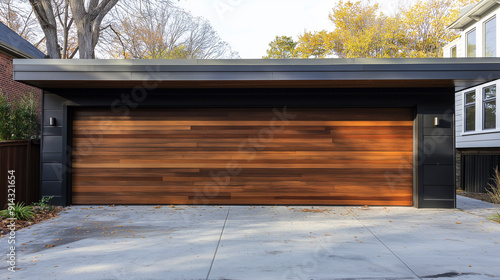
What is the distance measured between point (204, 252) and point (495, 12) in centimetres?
1296

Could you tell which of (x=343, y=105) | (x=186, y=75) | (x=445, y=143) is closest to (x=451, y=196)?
(x=445, y=143)

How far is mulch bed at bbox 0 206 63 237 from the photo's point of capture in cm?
542

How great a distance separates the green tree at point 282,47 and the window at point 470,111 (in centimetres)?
1910

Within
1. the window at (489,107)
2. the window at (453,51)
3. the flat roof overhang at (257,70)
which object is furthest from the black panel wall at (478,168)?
the window at (453,51)

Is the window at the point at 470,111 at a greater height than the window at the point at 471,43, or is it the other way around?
the window at the point at 471,43

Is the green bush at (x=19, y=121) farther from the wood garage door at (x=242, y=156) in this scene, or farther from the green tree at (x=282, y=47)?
the green tree at (x=282, y=47)

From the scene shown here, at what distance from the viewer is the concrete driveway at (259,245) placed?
367 centimetres

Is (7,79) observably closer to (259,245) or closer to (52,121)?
(52,121)

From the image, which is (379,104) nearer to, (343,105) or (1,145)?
(343,105)

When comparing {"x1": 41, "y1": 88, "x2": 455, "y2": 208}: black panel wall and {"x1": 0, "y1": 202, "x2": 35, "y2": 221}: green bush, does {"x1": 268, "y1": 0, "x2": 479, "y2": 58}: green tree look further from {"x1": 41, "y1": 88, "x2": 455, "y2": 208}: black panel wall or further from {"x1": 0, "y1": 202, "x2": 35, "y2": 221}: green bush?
{"x1": 0, "y1": 202, "x2": 35, "y2": 221}: green bush

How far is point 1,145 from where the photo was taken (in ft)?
21.0

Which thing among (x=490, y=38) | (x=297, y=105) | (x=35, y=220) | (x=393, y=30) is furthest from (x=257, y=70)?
(x=393, y=30)

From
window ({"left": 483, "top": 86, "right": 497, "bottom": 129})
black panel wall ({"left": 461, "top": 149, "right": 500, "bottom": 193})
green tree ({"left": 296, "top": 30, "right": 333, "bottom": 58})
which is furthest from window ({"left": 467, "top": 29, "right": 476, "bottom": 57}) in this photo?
green tree ({"left": 296, "top": 30, "right": 333, "bottom": 58})

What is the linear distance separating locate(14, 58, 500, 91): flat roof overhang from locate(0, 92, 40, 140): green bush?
4.83 ft
